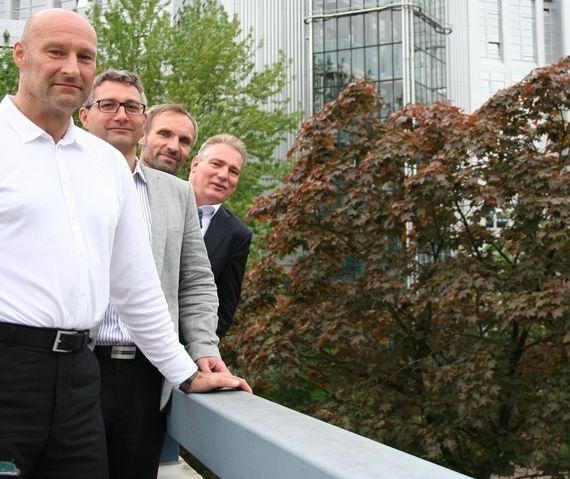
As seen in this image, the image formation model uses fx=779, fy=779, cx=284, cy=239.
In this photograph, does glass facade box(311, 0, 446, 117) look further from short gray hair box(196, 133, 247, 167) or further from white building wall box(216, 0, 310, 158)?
short gray hair box(196, 133, 247, 167)

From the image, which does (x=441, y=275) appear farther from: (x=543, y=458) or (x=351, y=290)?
(x=543, y=458)

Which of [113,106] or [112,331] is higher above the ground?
[113,106]

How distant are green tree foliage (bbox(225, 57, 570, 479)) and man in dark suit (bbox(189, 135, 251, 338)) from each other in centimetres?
396

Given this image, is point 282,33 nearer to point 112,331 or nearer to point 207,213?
point 207,213

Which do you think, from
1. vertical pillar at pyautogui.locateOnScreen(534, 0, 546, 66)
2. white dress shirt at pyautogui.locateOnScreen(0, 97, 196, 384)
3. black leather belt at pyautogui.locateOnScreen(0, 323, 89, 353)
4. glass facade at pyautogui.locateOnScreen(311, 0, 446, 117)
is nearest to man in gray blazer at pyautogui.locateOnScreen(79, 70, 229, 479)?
white dress shirt at pyautogui.locateOnScreen(0, 97, 196, 384)

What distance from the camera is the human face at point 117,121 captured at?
255cm

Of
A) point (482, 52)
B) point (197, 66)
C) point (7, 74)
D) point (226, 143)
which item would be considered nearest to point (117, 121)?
point (226, 143)

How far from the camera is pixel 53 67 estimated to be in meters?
1.76

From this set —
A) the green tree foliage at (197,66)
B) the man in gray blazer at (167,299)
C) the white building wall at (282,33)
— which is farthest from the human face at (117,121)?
the white building wall at (282,33)

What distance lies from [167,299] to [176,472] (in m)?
0.78

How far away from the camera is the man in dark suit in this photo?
3.18m

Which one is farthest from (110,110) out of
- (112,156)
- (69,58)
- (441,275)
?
(441,275)

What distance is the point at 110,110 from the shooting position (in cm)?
256

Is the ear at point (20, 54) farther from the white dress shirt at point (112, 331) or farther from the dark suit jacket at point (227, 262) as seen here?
the dark suit jacket at point (227, 262)
